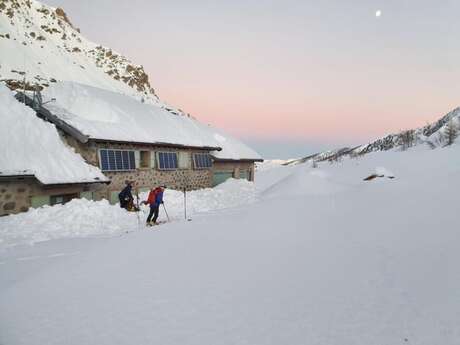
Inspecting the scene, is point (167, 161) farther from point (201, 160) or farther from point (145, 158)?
point (201, 160)

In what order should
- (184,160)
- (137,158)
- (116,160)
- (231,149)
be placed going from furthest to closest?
(231,149)
(184,160)
(137,158)
(116,160)

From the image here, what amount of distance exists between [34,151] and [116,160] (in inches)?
178

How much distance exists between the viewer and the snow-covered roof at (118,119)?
18.5 metres

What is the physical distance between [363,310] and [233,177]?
26.3 metres

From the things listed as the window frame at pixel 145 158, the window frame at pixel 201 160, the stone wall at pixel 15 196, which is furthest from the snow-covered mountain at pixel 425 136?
the stone wall at pixel 15 196

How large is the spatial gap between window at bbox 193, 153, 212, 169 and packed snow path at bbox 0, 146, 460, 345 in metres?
16.3

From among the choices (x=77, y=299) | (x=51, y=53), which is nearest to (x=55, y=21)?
(x=51, y=53)

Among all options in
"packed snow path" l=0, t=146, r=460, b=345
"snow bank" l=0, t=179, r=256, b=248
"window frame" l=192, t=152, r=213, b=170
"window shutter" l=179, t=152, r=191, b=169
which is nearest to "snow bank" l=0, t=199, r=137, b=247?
"snow bank" l=0, t=179, r=256, b=248

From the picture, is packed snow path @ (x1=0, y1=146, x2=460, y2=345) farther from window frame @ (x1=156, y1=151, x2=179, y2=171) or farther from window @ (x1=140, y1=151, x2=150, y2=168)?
→ window frame @ (x1=156, y1=151, x2=179, y2=171)

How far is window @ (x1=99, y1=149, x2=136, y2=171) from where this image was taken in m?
17.7

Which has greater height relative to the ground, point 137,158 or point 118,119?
point 118,119

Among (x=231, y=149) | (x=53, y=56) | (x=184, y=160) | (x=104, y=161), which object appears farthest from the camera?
(x=53, y=56)

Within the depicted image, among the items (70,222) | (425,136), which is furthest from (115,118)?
(425,136)

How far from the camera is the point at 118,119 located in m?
21.2
